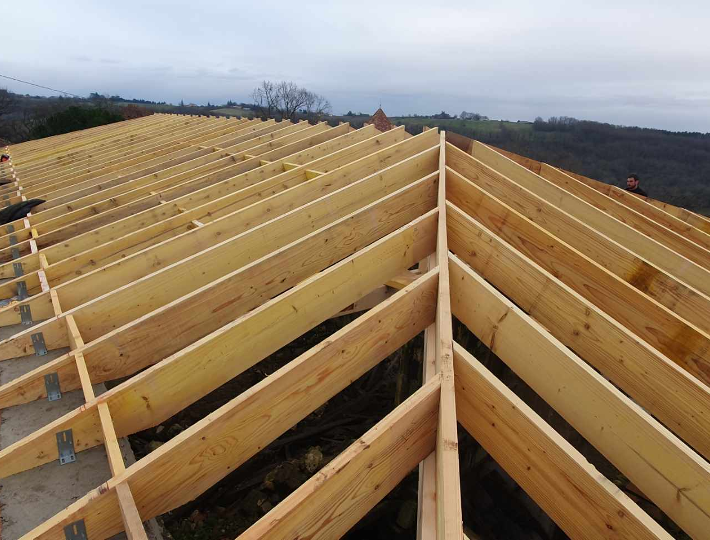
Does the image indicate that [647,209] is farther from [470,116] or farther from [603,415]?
[470,116]

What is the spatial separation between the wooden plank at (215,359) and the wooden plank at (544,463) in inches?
42.0

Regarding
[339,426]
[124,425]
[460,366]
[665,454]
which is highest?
[460,366]

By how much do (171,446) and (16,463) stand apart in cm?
104

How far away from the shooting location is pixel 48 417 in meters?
2.44

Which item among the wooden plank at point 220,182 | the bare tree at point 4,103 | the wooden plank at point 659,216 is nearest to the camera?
the wooden plank at point 220,182

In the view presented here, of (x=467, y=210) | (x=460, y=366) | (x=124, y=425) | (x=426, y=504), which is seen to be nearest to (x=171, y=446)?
(x=124, y=425)

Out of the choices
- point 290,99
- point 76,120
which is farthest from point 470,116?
point 76,120

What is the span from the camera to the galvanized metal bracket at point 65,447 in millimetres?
2100

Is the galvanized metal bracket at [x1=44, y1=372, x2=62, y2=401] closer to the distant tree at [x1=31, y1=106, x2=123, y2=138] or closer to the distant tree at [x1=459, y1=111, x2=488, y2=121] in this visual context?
the distant tree at [x1=31, y1=106, x2=123, y2=138]

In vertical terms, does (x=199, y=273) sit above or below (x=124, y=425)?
above

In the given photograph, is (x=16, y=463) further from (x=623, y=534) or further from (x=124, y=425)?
(x=623, y=534)

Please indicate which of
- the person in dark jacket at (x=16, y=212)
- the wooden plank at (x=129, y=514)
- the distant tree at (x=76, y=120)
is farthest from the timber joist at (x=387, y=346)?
the distant tree at (x=76, y=120)

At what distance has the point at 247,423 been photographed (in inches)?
77.7

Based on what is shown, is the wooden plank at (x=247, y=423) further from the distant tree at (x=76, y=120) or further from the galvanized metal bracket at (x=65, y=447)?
the distant tree at (x=76, y=120)
